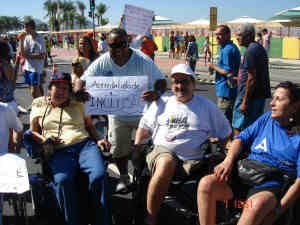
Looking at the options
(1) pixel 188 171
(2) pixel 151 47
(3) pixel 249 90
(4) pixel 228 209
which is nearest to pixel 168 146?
(1) pixel 188 171

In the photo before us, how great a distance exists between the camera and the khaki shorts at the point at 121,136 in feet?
14.9

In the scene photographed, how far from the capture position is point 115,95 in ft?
14.9

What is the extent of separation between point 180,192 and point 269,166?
2.52 feet

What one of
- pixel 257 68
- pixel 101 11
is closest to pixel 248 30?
pixel 257 68

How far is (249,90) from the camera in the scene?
206 inches

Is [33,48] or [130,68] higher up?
[33,48]

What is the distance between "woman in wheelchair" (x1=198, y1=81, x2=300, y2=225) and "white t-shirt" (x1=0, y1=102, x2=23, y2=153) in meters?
1.75

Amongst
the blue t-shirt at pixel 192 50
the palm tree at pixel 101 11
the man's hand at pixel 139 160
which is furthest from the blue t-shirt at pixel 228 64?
the palm tree at pixel 101 11

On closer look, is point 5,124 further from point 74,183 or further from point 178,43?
point 178,43

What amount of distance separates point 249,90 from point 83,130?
7.39ft

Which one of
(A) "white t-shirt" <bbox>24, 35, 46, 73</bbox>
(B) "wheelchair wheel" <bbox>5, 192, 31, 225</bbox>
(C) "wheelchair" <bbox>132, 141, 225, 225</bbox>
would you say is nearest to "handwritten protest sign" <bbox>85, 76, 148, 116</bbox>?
(C) "wheelchair" <bbox>132, 141, 225, 225</bbox>

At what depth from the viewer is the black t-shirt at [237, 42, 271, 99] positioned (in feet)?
16.9

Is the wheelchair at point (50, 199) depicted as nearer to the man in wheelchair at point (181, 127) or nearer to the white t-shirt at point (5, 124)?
the white t-shirt at point (5, 124)

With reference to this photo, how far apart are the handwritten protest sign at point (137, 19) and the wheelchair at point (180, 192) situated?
11.0ft
